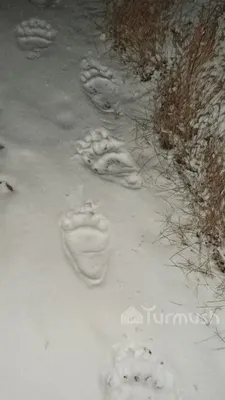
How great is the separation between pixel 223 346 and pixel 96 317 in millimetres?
405

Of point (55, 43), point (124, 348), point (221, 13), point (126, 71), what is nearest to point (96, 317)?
point (124, 348)

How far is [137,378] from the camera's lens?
1.48m

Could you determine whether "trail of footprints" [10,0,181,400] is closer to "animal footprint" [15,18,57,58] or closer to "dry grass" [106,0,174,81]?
Answer: "animal footprint" [15,18,57,58]

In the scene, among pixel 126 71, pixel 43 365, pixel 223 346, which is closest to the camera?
pixel 43 365

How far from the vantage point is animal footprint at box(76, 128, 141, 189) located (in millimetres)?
1953

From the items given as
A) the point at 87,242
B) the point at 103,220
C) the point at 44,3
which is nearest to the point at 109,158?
the point at 103,220

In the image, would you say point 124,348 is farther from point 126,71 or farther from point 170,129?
point 126,71

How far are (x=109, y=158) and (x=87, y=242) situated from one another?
40 centimetres

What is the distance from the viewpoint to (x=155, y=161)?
202 cm

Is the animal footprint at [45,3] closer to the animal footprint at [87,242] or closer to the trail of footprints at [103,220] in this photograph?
the trail of footprints at [103,220]

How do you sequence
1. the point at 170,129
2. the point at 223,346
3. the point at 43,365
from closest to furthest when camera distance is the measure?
the point at 43,365 < the point at 223,346 < the point at 170,129

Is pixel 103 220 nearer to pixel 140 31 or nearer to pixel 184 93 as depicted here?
pixel 184 93

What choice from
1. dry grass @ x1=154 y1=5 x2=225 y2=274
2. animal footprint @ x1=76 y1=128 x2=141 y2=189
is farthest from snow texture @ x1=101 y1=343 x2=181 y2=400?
animal footprint @ x1=76 y1=128 x2=141 y2=189

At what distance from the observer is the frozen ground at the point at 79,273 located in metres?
1.49
